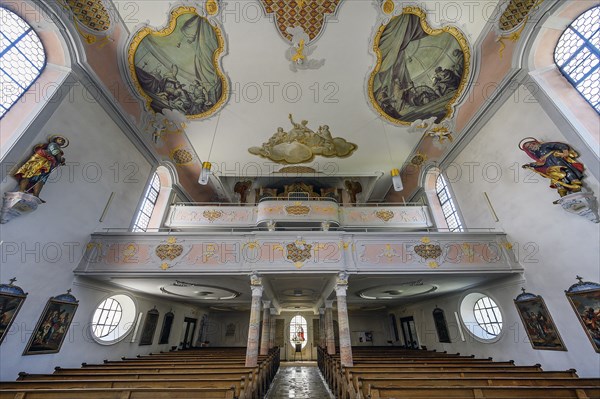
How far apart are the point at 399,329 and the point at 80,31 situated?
1919cm

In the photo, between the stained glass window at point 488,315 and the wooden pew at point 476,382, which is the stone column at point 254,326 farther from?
the stained glass window at point 488,315

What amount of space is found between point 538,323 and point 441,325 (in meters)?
5.18

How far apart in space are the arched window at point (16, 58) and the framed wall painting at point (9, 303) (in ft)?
12.3

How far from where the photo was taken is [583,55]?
610 centimetres

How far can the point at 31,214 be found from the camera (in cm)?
624

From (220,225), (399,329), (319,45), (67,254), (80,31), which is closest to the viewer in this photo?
(80,31)

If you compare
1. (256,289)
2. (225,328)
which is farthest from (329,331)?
(225,328)

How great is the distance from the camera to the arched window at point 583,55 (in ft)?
19.4

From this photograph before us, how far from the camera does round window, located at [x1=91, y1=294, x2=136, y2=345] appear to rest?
8656 mm

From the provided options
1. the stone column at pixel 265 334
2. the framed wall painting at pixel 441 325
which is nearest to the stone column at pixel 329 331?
the stone column at pixel 265 334

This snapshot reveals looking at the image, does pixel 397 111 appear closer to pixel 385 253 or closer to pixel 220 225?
pixel 385 253

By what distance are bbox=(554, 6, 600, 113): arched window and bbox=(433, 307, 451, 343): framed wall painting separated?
9.22 m

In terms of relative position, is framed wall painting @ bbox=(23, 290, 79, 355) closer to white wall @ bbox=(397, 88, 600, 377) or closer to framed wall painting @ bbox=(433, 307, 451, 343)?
white wall @ bbox=(397, 88, 600, 377)

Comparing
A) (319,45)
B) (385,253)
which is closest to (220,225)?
(385,253)
